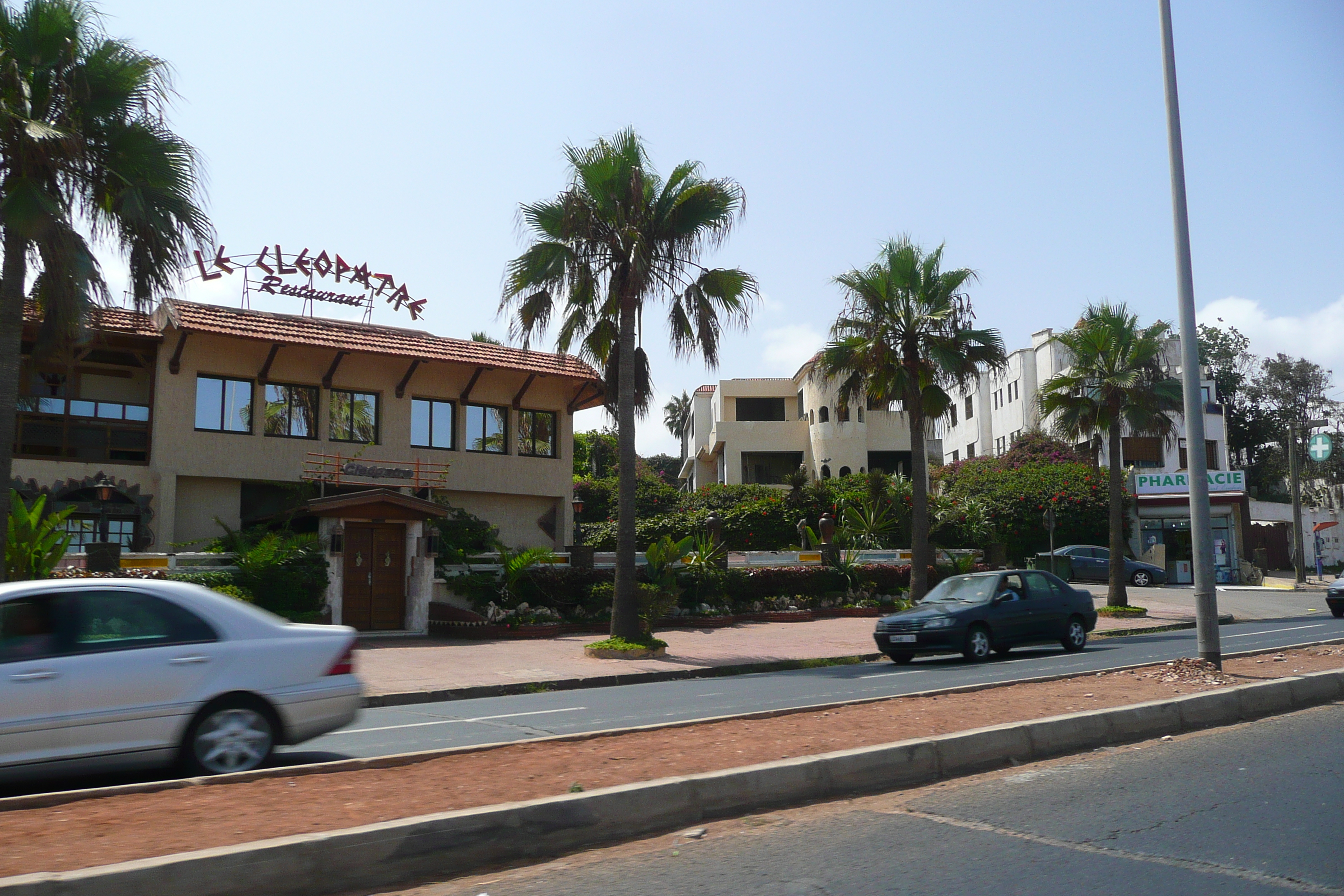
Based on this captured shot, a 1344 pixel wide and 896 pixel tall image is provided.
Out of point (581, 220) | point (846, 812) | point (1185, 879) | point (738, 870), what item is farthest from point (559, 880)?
point (581, 220)

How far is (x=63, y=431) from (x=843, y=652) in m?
19.7

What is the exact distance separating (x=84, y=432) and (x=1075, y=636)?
23212 mm

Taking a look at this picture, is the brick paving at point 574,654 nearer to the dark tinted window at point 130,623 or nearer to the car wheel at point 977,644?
the car wheel at point 977,644

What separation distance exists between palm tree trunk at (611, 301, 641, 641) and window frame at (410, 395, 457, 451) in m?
12.6

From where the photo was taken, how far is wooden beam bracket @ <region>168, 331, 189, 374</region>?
26.1 m

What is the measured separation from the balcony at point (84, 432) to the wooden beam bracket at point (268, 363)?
2.81 meters

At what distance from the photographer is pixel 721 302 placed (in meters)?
19.7

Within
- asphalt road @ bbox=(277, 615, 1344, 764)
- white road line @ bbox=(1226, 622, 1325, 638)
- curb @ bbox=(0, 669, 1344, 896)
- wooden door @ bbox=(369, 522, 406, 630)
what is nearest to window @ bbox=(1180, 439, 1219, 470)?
white road line @ bbox=(1226, 622, 1325, 638)

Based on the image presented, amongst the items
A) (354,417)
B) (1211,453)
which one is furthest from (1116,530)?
(1211,453)

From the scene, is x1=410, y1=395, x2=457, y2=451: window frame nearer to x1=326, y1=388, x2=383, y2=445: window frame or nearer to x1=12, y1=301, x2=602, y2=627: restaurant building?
x1=12, y1=301, x2=602, y2=627: restaurant building

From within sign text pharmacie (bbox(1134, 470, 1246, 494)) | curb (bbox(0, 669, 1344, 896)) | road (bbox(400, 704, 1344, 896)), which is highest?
sign text pharmacie (bbox(1134, 470, 1246, 494))

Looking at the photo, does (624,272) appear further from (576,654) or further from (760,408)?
(760,408)

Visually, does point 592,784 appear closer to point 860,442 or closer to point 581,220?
point 581,220

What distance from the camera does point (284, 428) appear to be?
28203 mm
